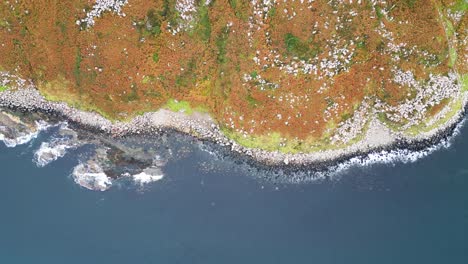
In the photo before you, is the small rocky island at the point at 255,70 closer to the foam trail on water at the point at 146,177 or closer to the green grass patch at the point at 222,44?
the green grass patch at the point at 222,44

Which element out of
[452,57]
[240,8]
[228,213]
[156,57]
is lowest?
[228,213]

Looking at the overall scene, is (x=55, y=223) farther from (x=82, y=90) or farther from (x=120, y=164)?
(x=82, y=90)

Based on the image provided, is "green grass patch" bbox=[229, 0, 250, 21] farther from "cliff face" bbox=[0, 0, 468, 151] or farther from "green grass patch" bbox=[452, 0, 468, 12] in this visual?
"green grass patch" bbox=[452, 0, 468, 12]

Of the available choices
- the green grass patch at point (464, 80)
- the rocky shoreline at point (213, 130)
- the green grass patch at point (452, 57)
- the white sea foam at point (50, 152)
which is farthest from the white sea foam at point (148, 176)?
the green grass patch at point (464, 80)

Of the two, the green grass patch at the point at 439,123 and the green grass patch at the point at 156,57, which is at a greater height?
the green grass patch at the point at 156,57

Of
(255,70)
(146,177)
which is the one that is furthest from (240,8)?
(146,177)

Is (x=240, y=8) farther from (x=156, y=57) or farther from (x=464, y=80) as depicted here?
(x=464, y=80)
